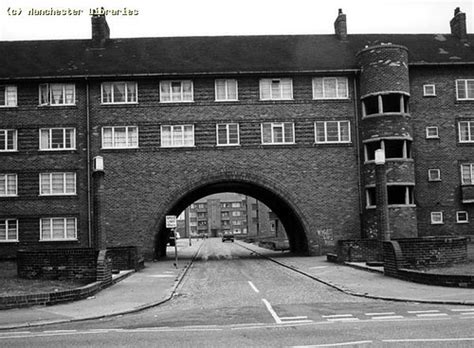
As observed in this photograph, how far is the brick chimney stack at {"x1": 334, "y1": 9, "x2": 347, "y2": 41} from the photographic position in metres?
43.6

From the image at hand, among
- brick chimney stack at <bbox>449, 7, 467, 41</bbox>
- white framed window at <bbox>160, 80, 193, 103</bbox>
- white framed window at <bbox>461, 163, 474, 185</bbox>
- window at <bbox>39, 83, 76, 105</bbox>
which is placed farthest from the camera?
brick chimney stack at <bbox>449, 7, 467, 41</bbox>

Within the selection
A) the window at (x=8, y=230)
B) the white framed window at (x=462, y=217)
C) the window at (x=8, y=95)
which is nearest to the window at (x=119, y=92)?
the window at (x=8, y=95)

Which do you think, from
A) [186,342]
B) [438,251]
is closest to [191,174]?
[438,251]

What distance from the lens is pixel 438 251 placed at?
22.8 metres

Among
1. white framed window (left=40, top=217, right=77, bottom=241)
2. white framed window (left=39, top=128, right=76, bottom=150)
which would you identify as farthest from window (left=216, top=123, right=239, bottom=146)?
white framed window (left=40, top=217, right=77, bottom=241)

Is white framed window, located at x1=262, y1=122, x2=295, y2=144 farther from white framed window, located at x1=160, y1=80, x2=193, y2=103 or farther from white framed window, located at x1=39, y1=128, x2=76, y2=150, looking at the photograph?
white framed window, located at x1=39, y1=128, x2=76, y2=150

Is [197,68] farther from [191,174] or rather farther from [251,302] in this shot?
[251,302]

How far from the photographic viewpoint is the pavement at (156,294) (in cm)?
1467

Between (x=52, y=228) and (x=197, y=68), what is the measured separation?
12903 millimetres

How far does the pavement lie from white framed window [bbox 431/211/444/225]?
13.4 meters

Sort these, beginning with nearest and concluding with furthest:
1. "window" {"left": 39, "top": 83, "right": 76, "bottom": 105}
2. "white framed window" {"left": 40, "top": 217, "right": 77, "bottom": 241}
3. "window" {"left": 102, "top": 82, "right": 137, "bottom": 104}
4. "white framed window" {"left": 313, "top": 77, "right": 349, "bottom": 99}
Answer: "white framed window" {"left": 40, "top": 217, "right": 77, "bottom": 241} < "window" {"left": 39, "top": 83, "right": 76, "bottom": 105} < "window" {"left": 102, "top": 82, "right": 137, "bottom": 104} < "white framed window" {"left": 313, "top": 77, "right": 349, "bottom": 99}

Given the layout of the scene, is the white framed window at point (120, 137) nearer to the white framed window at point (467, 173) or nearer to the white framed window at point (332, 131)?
the white framed window at point (332, 131)

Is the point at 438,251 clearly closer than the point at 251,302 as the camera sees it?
No

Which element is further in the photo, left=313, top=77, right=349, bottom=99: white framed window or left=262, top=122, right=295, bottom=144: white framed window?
left=313, top=77, right=349, bottom=99: white framed window
